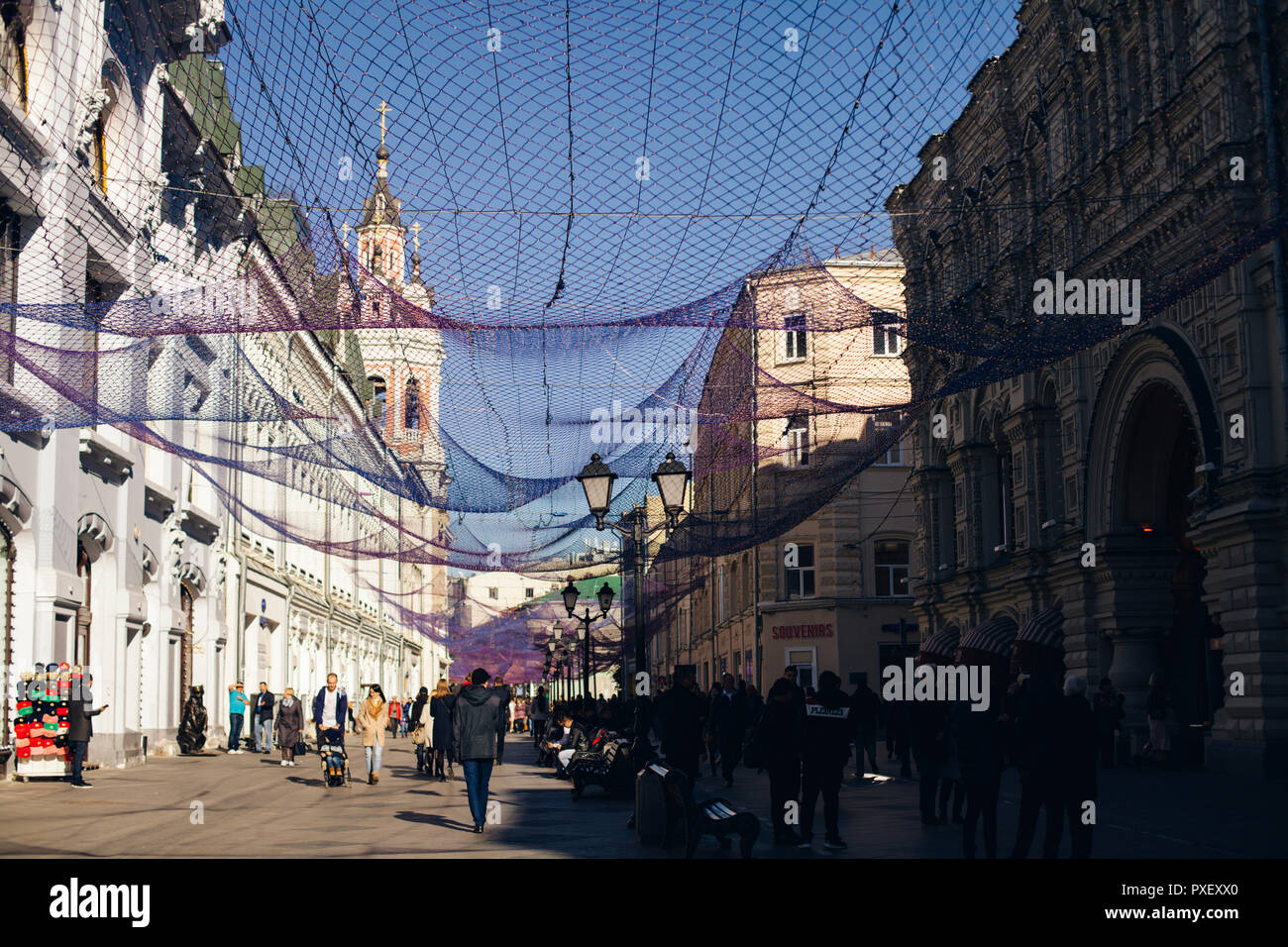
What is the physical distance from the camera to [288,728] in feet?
98.1

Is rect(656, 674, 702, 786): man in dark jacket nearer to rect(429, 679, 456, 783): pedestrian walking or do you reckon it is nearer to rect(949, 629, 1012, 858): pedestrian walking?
rect(949, 629, 1012, 858): pedestrian walking

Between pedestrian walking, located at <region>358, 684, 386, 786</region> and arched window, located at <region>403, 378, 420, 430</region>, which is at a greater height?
arched window, located at <region>403, 378, 420, 430</region>

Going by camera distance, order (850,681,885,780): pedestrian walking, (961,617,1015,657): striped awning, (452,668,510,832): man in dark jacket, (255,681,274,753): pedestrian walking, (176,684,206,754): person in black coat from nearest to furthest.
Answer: (452,668,510,832): man in dark jacket
(850,681,885,780): pedestrian walking
(176,684,206,754): person in black coat
(961,617,1015,657): striped awning
(255,681,274,753): pedestrian walking

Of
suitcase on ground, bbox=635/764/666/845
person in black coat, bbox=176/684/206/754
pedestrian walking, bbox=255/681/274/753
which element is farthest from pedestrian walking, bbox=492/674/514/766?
pedestrian walking, bbox=255/681/274/753

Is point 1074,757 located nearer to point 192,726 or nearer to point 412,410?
point 412,410

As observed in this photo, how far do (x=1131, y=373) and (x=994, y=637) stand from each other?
886 cm

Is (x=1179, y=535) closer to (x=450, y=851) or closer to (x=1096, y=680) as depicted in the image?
(x=1096, y=680)

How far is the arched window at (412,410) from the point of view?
18808 millimetres

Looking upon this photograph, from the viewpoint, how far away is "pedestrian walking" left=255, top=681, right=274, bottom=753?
34625 millimetres

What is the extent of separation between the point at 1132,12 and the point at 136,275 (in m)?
16.6

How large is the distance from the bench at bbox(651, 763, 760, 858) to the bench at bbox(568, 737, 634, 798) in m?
6.36

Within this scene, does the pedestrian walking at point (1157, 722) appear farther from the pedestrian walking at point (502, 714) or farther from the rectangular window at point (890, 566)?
the rectangular window at point (890, 566)

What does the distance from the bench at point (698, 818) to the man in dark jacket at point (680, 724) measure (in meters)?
2.66

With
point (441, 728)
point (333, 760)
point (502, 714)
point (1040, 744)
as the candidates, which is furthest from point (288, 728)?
point (1040, 744)
